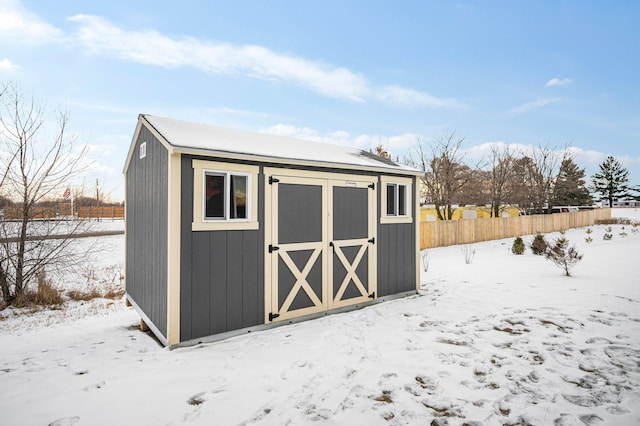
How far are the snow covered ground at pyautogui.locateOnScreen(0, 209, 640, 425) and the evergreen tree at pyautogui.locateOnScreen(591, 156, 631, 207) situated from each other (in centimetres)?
6027

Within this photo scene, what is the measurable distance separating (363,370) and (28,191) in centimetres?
946

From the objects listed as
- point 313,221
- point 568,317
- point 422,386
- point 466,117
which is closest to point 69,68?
point 313,221

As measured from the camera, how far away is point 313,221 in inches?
223

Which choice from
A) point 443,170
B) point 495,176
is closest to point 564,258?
point 443,170

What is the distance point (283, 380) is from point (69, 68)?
10122 mm

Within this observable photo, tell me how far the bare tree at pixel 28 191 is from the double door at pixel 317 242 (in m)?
6.95

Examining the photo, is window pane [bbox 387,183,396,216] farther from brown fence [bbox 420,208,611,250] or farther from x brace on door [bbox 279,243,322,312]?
brown fence [bbox 420,208,611,250]

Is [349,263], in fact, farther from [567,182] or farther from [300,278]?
[567,182]

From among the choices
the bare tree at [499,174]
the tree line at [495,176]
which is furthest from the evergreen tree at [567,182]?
the bare tree at [499,174]

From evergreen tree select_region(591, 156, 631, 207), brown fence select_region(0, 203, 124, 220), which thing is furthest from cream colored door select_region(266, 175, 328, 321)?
evergreen tree select_region(591, 156, 631, 207)

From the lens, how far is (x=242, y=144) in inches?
210

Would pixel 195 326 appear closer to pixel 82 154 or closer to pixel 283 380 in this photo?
pixel 283 380

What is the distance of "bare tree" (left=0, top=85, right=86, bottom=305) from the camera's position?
820 cm

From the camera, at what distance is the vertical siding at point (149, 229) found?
15.3 ft
